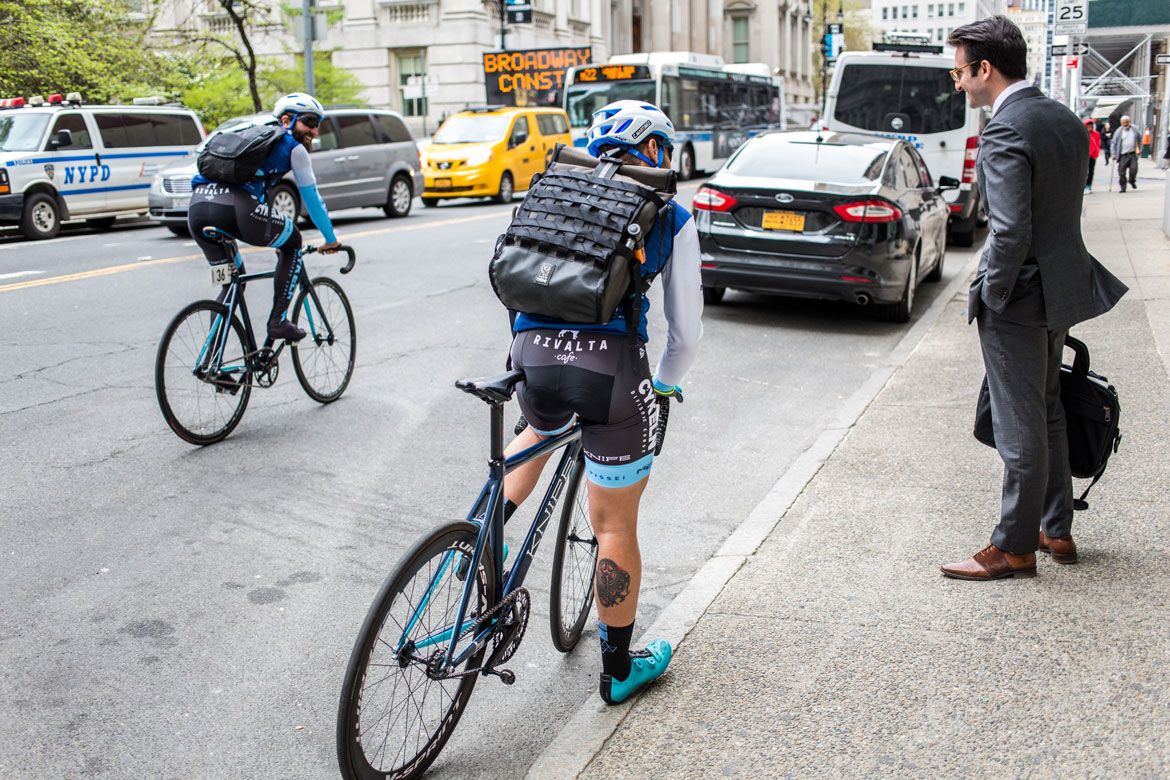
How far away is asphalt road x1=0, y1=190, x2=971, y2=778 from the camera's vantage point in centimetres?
370

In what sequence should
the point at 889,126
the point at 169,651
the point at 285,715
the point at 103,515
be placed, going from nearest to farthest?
the point at 285,715, the point at 169,651, the point at 103,515, the point at 889,126

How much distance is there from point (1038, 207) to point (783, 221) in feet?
20.7

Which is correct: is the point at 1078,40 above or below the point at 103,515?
above

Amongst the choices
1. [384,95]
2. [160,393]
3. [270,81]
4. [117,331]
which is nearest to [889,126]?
[117,331]

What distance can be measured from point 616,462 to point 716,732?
2.71 feet

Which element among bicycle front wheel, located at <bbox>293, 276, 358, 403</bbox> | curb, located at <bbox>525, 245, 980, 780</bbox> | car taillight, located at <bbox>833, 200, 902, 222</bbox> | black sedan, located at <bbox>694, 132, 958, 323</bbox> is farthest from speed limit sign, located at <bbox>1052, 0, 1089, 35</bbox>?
bicycle front wheel, located at <bbox>293, 276, 358, 403</bbox>

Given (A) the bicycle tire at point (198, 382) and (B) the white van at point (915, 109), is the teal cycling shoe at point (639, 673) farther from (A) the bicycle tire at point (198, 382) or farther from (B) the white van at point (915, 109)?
(B) the white van at point (915, 109)

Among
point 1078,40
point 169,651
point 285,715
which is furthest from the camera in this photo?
point 1078,40

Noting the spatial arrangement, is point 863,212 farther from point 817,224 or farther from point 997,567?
point 997,567

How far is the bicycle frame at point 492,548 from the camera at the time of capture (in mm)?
3205

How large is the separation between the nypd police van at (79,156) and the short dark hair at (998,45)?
16.7 m

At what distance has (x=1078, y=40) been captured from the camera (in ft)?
89.2

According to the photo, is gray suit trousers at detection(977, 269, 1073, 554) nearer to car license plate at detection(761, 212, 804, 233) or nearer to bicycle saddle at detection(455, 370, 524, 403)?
bicycle saddle at detection(455, 370, 524, 403)

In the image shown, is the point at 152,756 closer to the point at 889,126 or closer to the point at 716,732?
the point at 716,732
